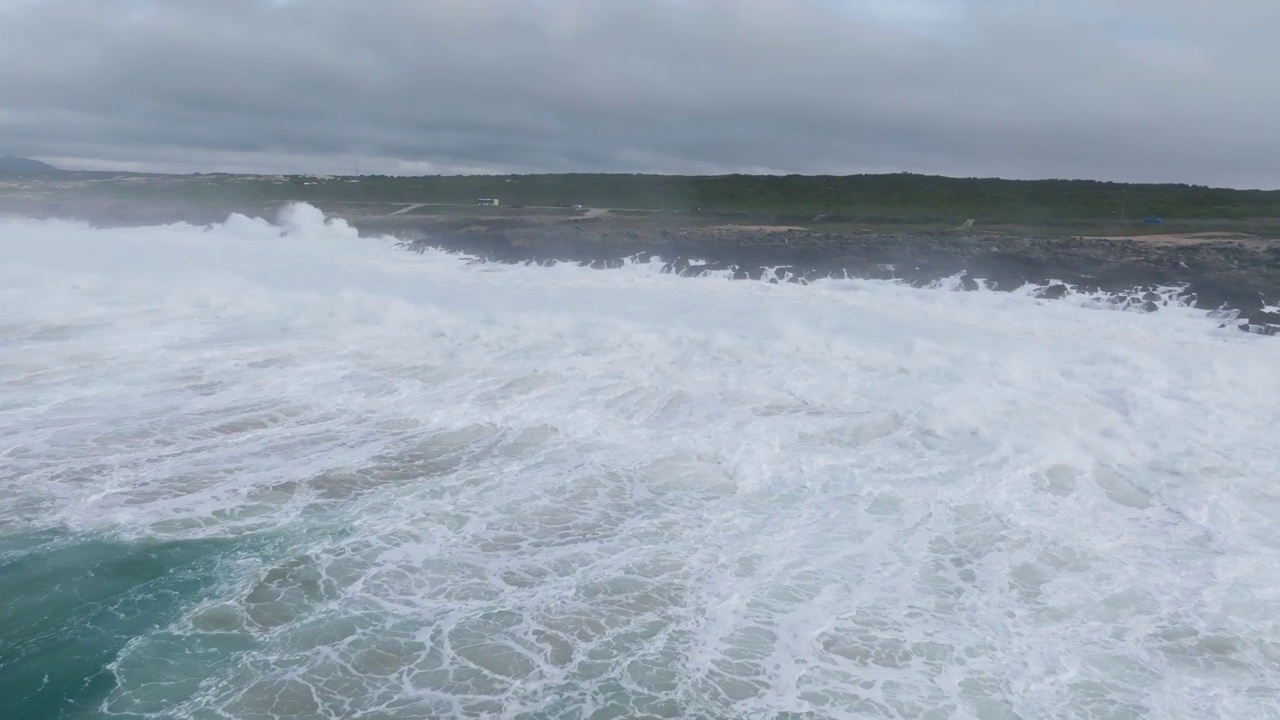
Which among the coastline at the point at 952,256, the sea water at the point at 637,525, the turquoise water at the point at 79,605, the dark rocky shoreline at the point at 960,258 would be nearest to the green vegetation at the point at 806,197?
the coastline at the point at 952,256

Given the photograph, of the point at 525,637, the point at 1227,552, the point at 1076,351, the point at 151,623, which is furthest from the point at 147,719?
the point at 1076,351

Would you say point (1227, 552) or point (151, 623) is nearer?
point (151, 623)

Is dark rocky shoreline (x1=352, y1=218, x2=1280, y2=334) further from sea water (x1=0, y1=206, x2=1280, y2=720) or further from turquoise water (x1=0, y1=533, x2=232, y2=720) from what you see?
turquoise water (x1=0, y1=533, x2=232, y2=720)

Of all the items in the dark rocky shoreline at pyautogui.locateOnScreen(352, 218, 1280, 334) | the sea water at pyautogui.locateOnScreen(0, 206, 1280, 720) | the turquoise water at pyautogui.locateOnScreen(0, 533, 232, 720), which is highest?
the dark rocky shoreline at pyautogui.locateOnScreen(352, 218, 1280, 334)

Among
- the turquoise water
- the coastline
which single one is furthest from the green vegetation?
the turquoise water

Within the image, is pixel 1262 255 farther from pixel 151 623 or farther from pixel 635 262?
pixel 151 623

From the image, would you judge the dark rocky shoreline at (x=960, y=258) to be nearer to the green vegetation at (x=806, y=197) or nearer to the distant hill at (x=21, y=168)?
the green vegetation at (x=806, y=197)
